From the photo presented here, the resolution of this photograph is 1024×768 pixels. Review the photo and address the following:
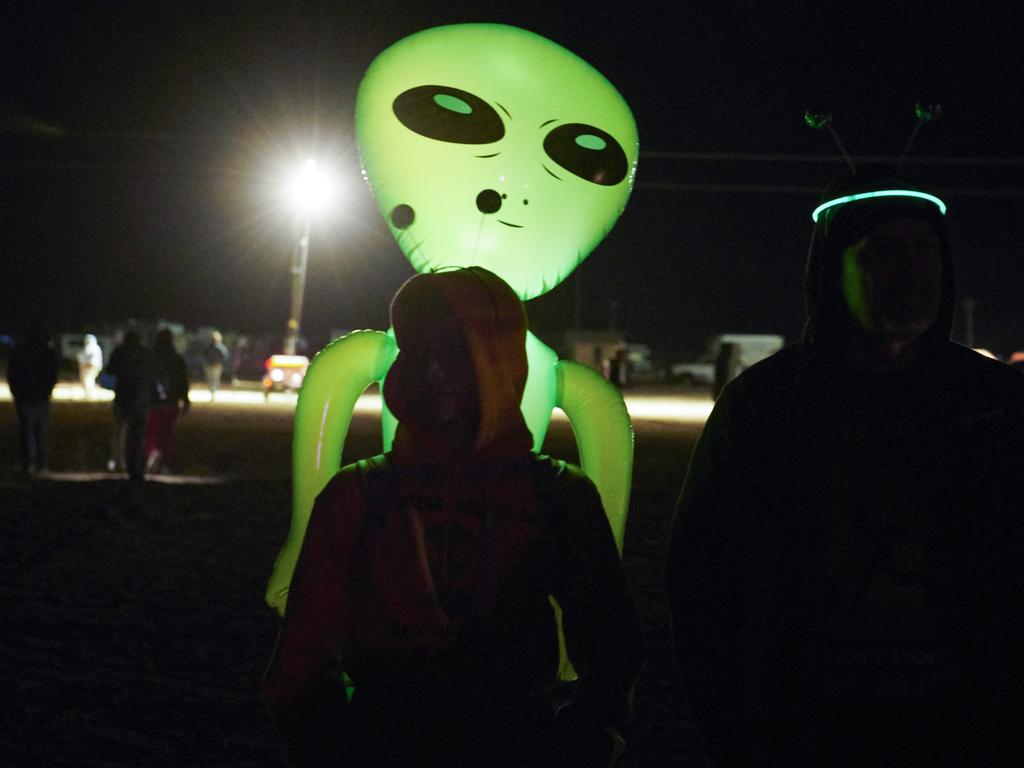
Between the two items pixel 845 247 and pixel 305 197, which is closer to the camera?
pixel 845 247

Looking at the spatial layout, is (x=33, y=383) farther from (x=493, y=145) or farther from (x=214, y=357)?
(x=214, y=357)

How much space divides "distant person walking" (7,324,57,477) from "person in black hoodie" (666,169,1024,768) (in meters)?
10.5

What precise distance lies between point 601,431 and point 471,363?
1438 millimetres

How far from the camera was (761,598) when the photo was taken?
78.0 inches

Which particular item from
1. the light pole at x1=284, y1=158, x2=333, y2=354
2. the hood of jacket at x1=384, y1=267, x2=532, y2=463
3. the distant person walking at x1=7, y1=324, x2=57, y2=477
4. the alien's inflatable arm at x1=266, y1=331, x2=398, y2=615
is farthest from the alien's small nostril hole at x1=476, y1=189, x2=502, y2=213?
the light pole at x1=284, y1=158, x2=333, y2=354

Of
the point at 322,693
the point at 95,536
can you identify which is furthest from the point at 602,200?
the point at 95,536

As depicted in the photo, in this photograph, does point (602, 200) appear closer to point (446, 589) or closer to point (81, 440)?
point (446, 589)

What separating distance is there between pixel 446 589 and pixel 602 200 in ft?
6.61

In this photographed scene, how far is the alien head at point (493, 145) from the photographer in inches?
139

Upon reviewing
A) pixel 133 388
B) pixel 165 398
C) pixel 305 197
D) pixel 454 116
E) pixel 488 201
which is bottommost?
pixel 165 398

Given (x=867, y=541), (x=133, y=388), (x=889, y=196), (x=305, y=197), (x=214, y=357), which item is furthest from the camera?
(x=214, y=357)

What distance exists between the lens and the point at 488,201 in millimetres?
3531

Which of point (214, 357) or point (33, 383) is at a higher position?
point (33, 383)

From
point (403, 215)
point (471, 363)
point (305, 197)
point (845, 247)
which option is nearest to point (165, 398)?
point (403, 215)
